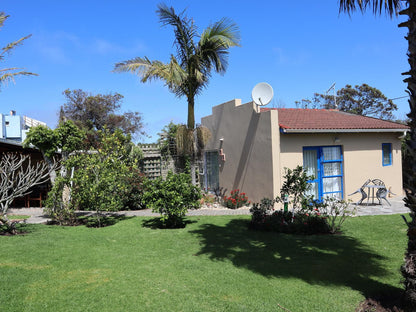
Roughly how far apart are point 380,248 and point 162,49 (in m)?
10.6

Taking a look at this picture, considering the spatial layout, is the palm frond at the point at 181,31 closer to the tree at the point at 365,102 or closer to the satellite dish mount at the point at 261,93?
the satellite dish mount at the point at 261,93

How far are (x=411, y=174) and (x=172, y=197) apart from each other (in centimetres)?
646

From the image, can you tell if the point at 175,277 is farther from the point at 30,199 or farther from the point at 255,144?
the point at 30,199

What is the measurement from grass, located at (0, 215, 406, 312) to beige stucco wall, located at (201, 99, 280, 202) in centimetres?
371

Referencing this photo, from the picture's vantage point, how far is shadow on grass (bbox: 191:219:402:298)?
546 cm

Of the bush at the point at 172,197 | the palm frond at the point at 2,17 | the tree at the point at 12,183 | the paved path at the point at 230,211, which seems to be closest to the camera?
the tree at the point at 12,183

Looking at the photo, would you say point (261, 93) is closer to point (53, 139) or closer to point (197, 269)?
point (53, 139)

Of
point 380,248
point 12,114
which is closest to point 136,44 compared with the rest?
point 380,248

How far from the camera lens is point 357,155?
13.8 metres

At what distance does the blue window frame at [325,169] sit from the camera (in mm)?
13008

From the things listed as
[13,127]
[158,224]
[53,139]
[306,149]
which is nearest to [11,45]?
[53,139]

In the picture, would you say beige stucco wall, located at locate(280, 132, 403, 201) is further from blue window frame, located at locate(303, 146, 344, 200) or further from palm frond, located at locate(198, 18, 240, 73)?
palm frond, located at locate(198, 18, 240, 73)

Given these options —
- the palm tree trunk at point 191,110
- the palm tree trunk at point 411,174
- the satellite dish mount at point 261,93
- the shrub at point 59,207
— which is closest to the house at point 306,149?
the satellite dish mount at point 261,93

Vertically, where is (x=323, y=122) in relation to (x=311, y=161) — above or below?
above
